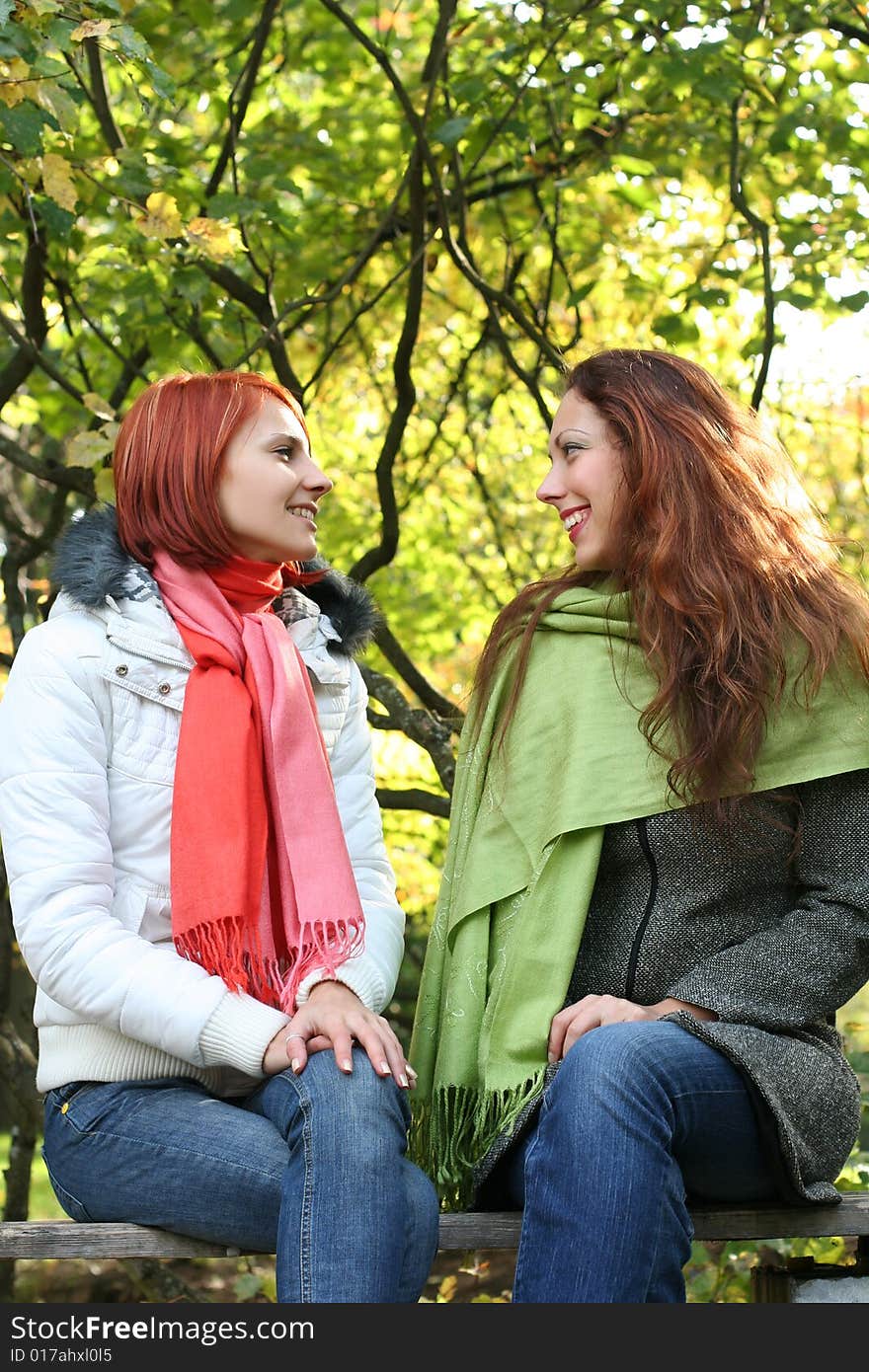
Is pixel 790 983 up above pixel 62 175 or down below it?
below

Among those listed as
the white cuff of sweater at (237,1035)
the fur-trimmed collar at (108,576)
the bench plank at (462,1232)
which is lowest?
the bench plank at (462,1232)

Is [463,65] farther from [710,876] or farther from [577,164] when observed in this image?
[710,876]

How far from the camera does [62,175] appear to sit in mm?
3211

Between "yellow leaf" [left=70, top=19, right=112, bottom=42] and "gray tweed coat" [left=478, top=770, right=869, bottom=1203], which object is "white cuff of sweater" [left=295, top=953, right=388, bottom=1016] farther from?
"yellow leaf" [left=70, top=19, right=112, bottom=42]

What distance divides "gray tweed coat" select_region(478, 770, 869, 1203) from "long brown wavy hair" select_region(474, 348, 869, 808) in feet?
0.34

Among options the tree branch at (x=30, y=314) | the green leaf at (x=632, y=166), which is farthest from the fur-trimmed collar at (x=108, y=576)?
the green leaf at (x=632, y=166)

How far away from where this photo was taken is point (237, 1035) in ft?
7.53

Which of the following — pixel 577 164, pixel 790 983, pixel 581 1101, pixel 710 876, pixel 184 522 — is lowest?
pixel 581 1101

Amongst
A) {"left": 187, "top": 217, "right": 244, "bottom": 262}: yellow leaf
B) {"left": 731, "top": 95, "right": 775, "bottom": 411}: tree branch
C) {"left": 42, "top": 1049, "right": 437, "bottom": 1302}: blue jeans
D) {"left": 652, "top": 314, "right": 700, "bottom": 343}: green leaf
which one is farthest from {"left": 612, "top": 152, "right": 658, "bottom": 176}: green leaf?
{"left": 42, "top": 1049, "right": 437, "bottom": 1302}: blue jeans

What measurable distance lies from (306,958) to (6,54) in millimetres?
1699

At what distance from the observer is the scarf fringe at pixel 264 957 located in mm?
2389

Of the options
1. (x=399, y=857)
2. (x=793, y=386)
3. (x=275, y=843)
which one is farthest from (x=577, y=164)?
(x=275, y=843)

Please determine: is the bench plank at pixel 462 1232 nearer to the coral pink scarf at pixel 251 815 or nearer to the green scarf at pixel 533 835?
the green scarf at pixel 533 835

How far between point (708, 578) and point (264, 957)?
0.96m
